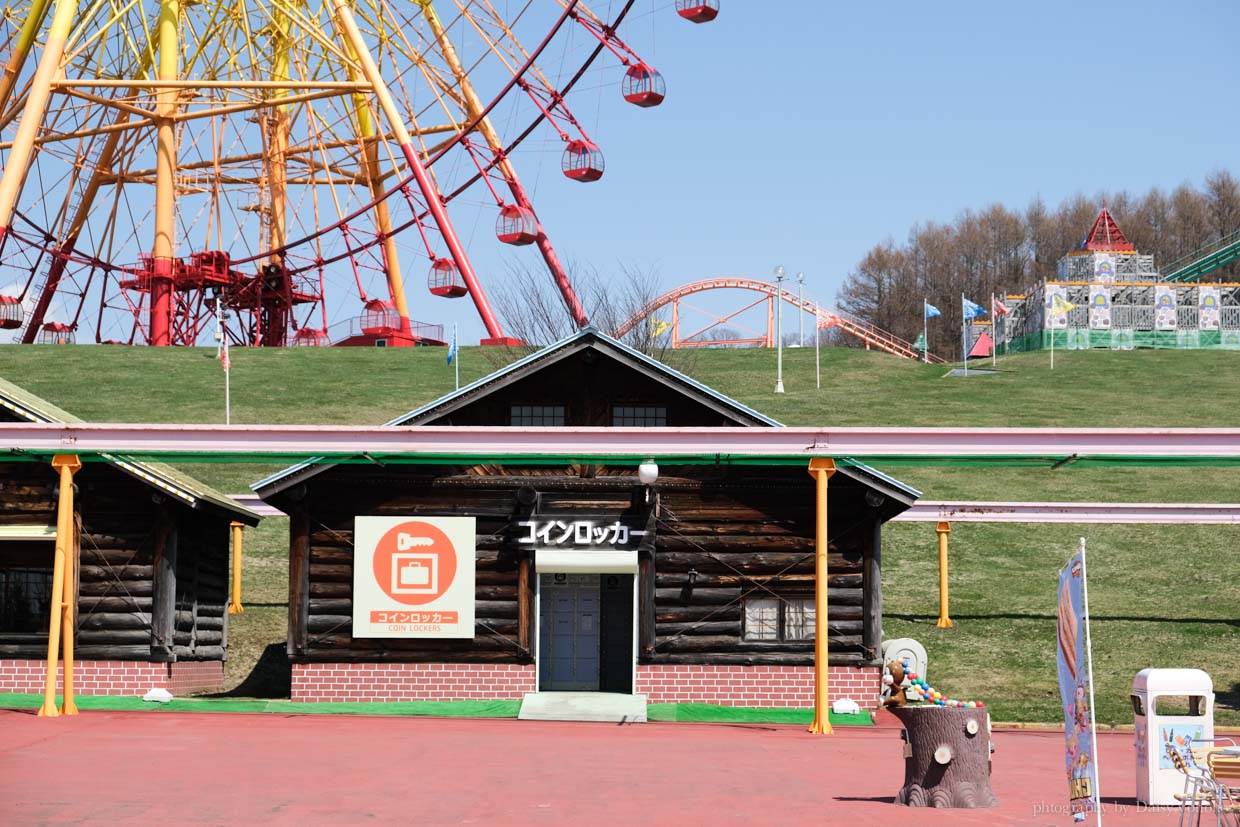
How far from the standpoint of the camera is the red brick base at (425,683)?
22.5m

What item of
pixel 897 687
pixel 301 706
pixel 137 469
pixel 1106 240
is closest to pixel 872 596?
pixel 301 706

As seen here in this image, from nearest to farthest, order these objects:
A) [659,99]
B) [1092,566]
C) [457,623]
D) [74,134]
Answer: [457,623] → [1092,566] → [659,99] → [74,134]

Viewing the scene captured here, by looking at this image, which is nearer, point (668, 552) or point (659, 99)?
point (668, 552)

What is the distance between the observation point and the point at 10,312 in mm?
67688

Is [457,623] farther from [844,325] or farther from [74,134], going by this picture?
[844,325]

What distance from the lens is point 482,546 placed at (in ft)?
74.2

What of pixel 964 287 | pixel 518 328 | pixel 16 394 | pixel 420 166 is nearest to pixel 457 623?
pixel 16 394

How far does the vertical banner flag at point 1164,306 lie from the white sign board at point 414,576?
55.7 meters

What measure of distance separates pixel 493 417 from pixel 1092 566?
53.7ft

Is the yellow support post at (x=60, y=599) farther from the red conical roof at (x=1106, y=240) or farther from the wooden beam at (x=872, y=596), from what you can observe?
the red conical roof at (x=1106, y=240)

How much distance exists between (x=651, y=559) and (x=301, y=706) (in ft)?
18.7

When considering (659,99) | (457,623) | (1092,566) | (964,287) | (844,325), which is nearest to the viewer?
(457,623)

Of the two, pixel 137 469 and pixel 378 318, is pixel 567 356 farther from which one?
pixel 378 318

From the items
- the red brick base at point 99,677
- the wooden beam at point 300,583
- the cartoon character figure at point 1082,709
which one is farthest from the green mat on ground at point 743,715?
the cartoon character figure at point 1082,709
